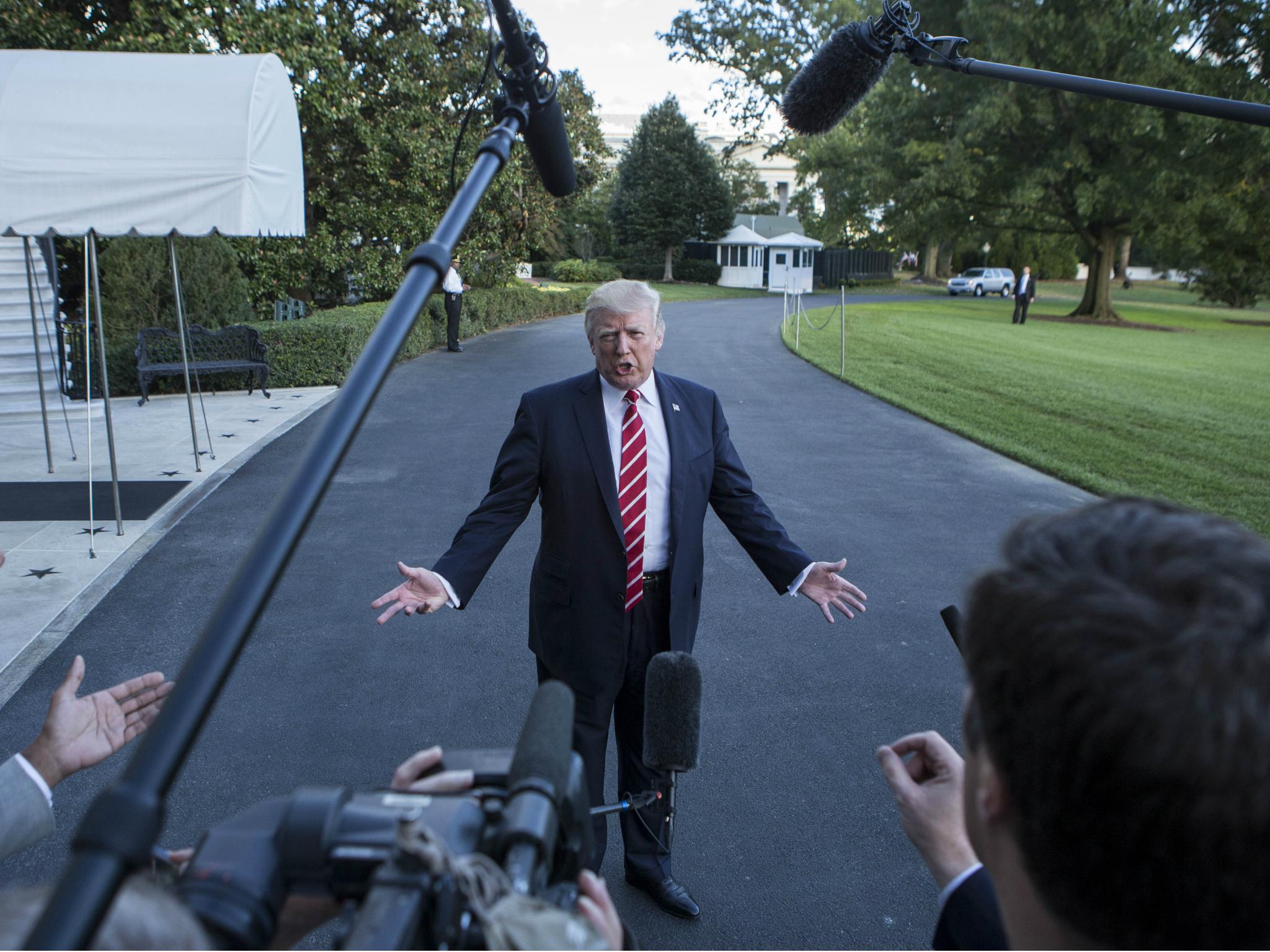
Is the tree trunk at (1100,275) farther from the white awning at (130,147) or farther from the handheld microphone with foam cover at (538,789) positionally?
the handheld microphone with foam cover at (538,789)

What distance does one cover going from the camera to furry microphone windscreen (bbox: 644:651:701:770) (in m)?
2.99

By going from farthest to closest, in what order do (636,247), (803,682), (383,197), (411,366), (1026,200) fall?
(636,247), (1026,200), (383,197), (411,366), (803,682)

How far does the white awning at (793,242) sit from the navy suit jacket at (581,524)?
58969 mm

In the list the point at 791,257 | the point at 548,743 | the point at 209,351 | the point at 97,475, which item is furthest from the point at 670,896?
the point at 791,257

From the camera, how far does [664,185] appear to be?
5694 cm

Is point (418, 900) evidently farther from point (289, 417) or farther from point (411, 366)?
point (411, 366)

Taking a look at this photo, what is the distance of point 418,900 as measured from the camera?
945mm

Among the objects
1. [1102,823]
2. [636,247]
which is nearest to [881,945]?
[1102,823]

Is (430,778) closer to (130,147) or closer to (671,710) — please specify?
(671,710)

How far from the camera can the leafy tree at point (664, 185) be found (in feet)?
185

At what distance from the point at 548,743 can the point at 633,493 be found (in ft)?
7.47

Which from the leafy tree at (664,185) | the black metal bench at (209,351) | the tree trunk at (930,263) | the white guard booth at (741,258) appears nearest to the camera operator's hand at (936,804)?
the black metal bench at (209,351)

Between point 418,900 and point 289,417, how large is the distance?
43.3ft

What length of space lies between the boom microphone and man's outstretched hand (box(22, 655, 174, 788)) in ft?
4.49
